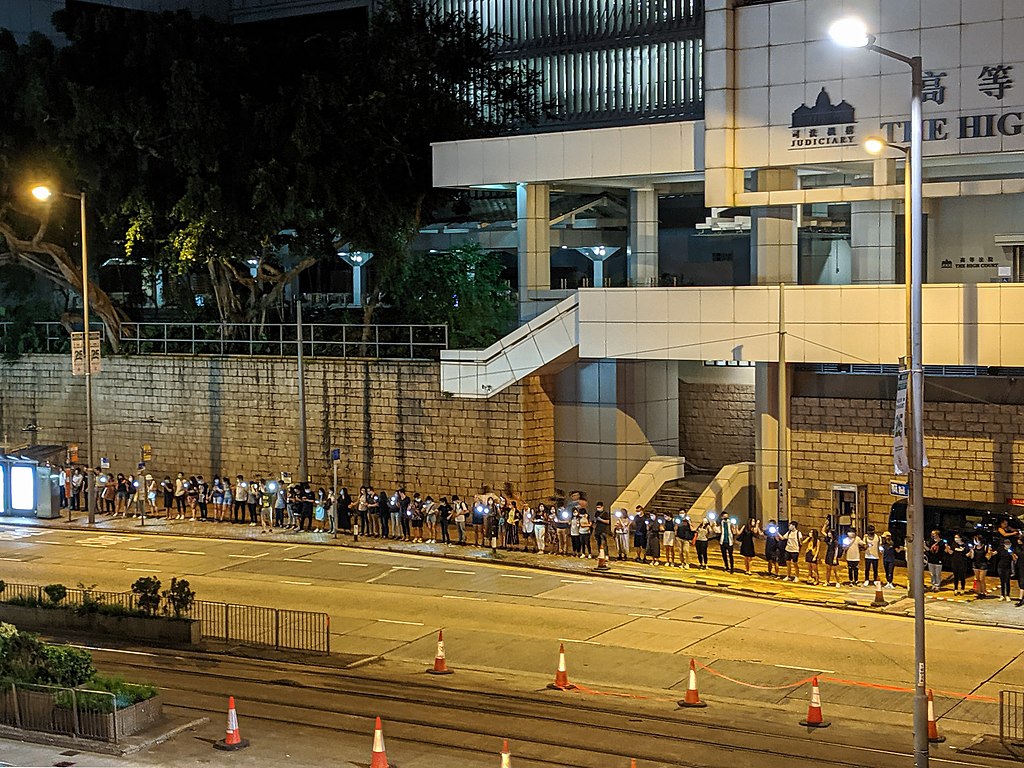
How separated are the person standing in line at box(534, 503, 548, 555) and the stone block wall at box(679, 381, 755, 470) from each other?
988cm

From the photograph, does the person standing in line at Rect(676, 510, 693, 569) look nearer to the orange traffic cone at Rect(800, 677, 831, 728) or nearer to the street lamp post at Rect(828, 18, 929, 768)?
the orange traffic cone at Rect(800, 677, 831, 728)

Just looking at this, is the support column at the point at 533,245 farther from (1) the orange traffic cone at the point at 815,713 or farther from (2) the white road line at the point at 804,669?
(1) the orange traffic cone at the point at 815,713

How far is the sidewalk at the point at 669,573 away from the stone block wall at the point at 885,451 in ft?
Result: 8.37

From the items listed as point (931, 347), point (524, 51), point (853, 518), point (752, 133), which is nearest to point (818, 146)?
point (752, 133)

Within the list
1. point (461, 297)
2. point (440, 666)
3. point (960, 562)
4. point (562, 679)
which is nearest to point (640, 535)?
point (960, 562)

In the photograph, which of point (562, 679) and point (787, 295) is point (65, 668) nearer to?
point (562, 679)

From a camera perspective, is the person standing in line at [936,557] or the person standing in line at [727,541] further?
the person standing in line at [727,541]

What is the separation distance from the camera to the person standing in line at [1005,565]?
28109mm

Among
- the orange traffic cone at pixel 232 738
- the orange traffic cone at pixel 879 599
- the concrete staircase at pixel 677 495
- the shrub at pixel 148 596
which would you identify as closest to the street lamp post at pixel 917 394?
the orange traffic cone at pixel 232 738

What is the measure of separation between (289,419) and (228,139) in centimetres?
919

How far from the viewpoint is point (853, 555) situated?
2998 centimetres

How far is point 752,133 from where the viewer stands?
34031 mm

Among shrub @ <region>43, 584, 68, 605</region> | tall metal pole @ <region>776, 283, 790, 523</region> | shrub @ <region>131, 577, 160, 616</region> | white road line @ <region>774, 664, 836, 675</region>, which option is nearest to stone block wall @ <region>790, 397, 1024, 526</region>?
tall metal pole @ <region>776, 283, 790, 523</region>

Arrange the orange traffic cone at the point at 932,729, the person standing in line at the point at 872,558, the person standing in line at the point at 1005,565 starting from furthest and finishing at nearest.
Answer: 1. the person standing in line at the point at 872,558
2. the person standing in line at the point at 1005,565
3. the orange traffic cone at the point at 932,729
